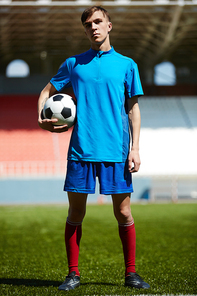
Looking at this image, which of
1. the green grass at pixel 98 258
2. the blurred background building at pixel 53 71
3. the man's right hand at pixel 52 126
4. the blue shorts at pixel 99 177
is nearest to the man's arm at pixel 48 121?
the man's right hand at pixel 52 126

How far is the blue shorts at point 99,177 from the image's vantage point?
7.86 feet

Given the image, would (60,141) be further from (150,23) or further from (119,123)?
(119,123)

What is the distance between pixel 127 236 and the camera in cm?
252

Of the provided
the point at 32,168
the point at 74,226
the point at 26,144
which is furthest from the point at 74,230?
the point at 26,144

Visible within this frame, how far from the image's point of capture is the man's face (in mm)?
2422

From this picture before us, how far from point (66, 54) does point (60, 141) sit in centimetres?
944

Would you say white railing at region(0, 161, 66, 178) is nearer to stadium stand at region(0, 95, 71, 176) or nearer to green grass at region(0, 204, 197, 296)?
stadium stand at region(0, 95, 71, 176)

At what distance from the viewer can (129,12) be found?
1653cm

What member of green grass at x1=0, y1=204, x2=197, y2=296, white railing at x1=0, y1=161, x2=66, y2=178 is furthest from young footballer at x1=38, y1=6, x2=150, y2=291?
white railing at x1=0, y1=161, x2=66, y2=178

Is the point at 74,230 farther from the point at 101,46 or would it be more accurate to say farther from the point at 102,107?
the point at 101,46

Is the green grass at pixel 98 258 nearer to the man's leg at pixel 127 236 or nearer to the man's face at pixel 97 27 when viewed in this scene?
the man's leg at pixel 127 236

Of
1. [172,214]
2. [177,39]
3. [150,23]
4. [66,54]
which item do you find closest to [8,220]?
[172,214]

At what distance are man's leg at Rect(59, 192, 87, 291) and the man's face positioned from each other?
101 cm

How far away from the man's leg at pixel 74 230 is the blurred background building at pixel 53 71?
31.2 ft
